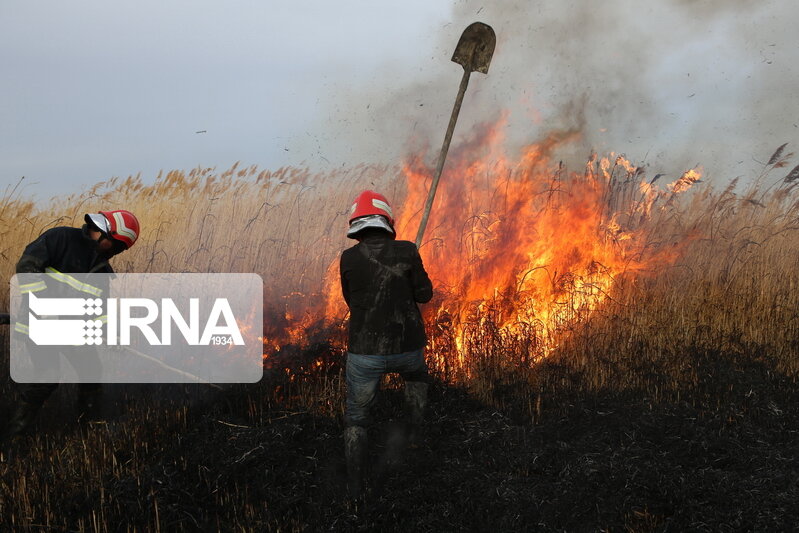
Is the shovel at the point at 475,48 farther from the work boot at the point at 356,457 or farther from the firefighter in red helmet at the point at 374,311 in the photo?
the work boot at the point at 356,457

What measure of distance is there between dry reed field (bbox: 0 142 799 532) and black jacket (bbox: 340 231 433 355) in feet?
3.40

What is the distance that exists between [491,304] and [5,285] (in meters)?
7.00

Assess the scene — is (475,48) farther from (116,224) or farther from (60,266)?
(60,266)

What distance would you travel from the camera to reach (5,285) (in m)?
8.41

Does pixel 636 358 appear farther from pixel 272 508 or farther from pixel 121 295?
pixel 121 295

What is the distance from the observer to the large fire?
20.8ft

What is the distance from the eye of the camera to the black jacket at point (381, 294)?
13.2 ft

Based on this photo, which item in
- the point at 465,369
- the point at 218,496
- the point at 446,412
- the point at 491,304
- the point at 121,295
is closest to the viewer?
the point at 218,496

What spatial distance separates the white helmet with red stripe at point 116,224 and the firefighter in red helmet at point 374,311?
2276 millimetres

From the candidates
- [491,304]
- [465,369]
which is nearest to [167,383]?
[465,369]

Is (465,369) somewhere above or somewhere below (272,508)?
above

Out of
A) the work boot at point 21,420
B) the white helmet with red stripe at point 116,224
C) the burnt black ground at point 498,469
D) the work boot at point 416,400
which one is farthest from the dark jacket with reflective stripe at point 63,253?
the work boot at point 416,400

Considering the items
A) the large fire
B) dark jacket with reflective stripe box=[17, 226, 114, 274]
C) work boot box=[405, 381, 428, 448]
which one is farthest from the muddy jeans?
dark jacket with reflective stripe box=[17, 226, 114, 274]

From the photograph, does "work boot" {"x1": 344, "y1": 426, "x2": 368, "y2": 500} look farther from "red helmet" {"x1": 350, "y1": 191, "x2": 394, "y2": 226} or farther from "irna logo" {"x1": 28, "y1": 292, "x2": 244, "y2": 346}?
"irna logo" {"x1": 28, "y1": 292, "x2": 244, "y2": 346}
